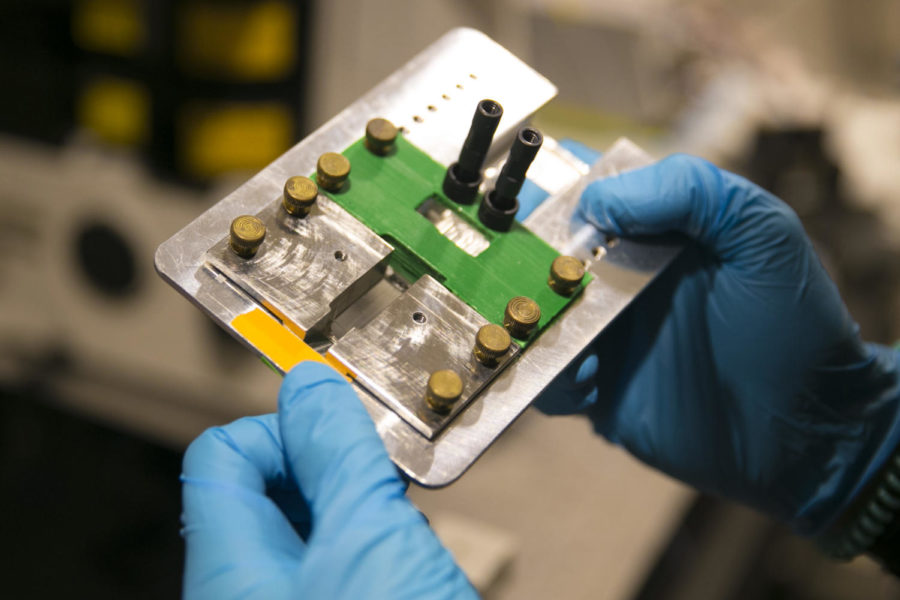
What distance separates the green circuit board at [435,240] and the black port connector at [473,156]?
1.0 inches

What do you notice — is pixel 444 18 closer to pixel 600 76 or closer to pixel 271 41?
pixel 271 41

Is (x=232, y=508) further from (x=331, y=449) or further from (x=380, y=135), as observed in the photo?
(x=380, y=135)

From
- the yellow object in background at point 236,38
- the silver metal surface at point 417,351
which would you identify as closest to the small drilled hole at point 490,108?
the silver metal surface at point 417,351

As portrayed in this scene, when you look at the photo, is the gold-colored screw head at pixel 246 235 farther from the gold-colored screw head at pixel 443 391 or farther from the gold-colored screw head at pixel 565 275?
the gold-colored screw head at pixel 565 275

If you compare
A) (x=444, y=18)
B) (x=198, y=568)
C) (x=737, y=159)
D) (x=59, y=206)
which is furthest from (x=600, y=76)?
(x=198, y=568)

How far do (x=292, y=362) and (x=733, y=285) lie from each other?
1.00m

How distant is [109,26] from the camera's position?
2252mm

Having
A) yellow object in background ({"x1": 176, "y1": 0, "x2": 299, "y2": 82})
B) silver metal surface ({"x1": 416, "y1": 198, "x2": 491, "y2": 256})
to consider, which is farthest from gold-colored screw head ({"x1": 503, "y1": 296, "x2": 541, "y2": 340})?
yellow object in background ({"x1": 176, "y1": 0, "x2": 299, "y2": 82})

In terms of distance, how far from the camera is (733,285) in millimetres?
1636

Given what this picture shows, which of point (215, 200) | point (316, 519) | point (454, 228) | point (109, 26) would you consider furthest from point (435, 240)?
point (109, 26)

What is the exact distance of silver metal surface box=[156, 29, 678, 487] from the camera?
3.97ft

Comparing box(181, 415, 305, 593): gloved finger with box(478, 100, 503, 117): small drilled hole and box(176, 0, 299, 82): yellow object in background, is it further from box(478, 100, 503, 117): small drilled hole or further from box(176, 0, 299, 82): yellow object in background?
box(176, 0, 299, 82): yellow object in background

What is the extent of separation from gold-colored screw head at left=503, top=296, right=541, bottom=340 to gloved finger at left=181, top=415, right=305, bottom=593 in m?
0.46

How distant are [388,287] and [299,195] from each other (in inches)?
9.9
